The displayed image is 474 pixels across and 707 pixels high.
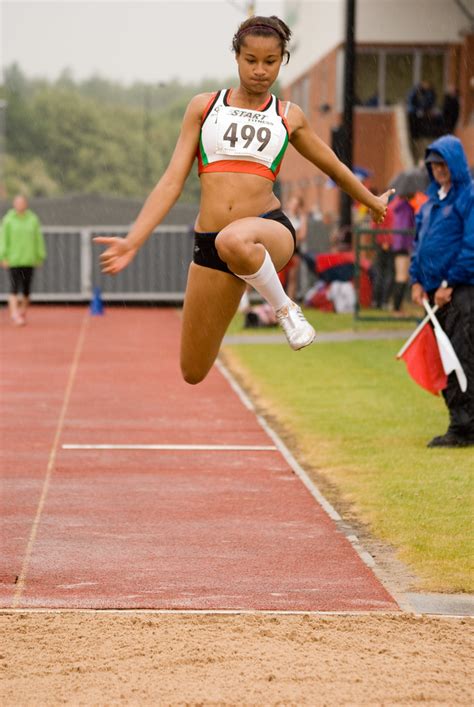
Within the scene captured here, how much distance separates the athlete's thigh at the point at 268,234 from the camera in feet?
20.7

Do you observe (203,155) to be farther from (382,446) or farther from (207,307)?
(382,446)

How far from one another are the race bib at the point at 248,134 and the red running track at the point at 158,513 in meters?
2.08

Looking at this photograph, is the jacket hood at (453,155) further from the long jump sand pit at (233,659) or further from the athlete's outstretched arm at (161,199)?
the long jump sand pit at (233,659)

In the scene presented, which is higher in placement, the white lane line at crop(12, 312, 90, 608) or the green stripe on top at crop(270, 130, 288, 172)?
the green stripe on top at crop(270, 130, 288, 172)

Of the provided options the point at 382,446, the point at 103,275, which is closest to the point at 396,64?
the point at 103,275

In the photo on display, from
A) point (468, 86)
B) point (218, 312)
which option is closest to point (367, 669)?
point (218, 312)

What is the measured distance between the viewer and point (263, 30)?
6180mm

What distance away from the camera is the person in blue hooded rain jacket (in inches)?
415

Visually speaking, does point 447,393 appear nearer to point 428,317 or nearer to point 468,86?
point 428,317

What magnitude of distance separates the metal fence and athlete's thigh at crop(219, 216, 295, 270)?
23.8 meters

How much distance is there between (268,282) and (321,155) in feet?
2.30

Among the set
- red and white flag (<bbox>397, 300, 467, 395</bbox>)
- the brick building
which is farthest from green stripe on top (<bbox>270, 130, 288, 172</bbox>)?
the brick building

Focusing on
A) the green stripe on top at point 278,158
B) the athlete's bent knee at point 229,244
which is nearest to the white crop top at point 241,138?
the green stripe on top at point 278,158

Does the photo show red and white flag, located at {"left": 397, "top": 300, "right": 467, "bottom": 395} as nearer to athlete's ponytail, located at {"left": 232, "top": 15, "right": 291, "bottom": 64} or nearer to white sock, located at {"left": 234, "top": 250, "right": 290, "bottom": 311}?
white sock, located at {"left": 234, "top": 250, "right": 290, "bottom": 311}
